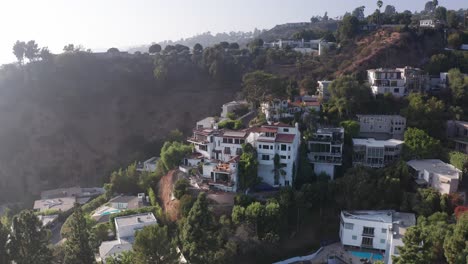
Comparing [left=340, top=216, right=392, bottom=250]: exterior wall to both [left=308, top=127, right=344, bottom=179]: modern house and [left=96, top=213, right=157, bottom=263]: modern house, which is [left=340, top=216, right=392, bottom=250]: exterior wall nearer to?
[left=308, top=127, right=344, bottom=179]: modern house

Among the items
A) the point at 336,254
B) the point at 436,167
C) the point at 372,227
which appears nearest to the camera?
the point at 372,227

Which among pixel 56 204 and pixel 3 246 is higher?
pixel 3 246

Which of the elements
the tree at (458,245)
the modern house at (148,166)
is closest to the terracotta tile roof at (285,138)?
the tree at (458,245)

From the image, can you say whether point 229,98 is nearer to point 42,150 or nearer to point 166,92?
point 166,92

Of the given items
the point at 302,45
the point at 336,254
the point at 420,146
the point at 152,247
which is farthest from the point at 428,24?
the point at 152,247

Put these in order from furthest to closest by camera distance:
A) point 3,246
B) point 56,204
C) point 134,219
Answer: point 56,204 < point 134,219 < point 3,246

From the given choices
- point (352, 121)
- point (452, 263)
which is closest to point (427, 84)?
point (352, 121)

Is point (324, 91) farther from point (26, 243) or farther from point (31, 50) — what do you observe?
point (31, 50)

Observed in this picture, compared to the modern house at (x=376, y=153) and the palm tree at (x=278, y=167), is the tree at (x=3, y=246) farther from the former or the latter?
the modern house at (x=376, y=153)
